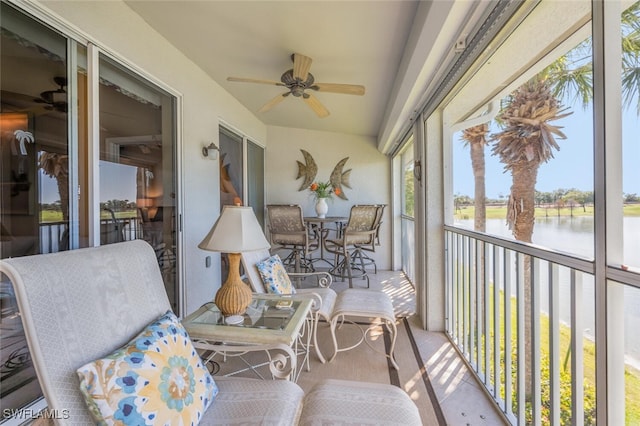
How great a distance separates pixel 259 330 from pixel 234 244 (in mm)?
476

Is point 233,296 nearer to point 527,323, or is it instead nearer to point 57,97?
point 57,97

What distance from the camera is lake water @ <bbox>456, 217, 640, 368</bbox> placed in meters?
0.97

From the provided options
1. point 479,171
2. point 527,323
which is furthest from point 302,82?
point 527,323

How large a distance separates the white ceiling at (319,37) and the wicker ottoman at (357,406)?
6.04ft

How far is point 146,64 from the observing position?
7.60 ft

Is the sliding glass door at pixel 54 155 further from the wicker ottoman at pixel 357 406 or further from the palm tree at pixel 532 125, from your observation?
the palm tree at pixel 532 125

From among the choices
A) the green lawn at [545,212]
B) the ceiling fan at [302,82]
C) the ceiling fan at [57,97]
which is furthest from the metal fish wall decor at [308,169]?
the ceiling fan at [57,97]

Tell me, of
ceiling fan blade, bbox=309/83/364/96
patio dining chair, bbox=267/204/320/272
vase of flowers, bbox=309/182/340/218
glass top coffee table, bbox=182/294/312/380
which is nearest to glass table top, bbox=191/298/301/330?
glass top coffee table, bbox=182/294/312/380

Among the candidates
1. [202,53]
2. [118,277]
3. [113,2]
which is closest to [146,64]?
[113,2]

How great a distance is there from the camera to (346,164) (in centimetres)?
536

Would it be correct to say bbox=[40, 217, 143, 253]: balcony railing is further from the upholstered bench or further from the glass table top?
the upholstered bench

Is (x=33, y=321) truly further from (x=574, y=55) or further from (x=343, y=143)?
(x=343, y=143)

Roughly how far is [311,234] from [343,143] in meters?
1.84

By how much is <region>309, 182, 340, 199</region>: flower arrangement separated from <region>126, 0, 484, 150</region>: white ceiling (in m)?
1.96
